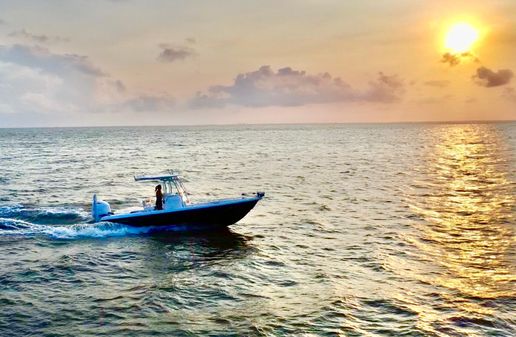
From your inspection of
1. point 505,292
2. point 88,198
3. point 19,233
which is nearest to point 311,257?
point 505,292

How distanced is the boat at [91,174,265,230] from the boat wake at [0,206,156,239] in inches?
17.9

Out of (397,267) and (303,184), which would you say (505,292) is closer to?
(397,267)

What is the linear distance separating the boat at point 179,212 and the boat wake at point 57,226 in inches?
17.9

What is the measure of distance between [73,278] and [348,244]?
13.1 metres

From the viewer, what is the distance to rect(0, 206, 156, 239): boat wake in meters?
27.0

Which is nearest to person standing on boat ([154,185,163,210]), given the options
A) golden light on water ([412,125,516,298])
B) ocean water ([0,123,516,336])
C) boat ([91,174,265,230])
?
boat ([91,174,265,230])

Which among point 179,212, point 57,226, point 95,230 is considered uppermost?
point 179,212

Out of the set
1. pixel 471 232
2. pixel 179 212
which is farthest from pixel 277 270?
pixel 471 232

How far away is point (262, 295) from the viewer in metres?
17.8

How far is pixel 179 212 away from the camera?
2706cm

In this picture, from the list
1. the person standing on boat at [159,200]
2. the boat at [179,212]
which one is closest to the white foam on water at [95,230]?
the boat at [179,212]

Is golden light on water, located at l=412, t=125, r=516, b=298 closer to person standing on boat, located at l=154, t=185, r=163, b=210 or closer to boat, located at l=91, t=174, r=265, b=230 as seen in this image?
boat, located at l=91, t=174, r=265, b=230

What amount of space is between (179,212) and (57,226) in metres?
7.91

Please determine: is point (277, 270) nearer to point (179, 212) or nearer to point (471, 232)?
point (179, 212)
